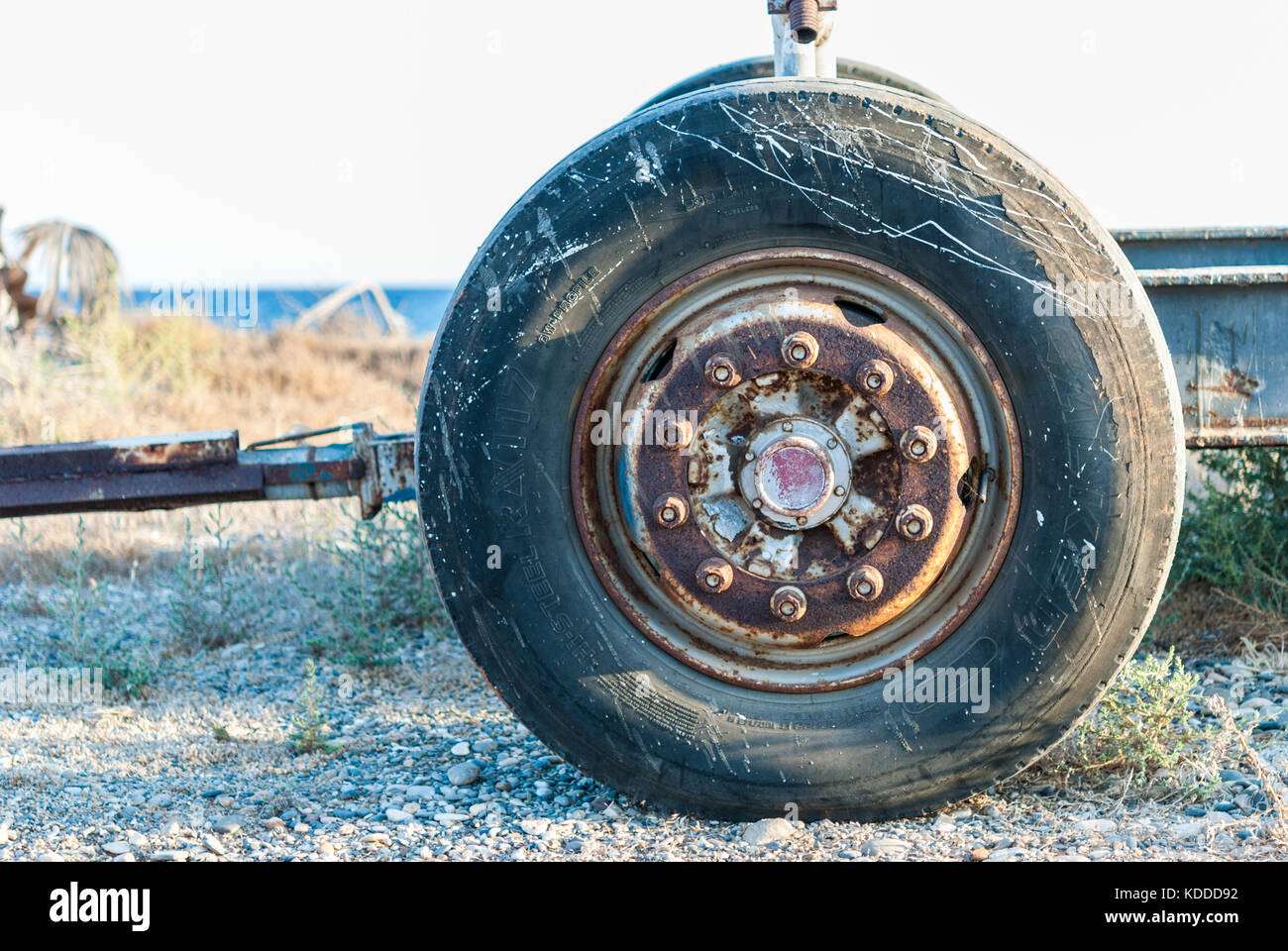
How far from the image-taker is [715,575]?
2447 millimetres

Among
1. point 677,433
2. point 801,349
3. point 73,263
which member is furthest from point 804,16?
point 73,263

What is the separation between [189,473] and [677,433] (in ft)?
5.10

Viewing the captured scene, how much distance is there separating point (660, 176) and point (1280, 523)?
3.15 meters

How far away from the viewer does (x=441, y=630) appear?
175 inches

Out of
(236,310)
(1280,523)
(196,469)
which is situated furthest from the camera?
(236,310)

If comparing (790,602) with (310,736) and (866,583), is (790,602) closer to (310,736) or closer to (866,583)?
(866,583)

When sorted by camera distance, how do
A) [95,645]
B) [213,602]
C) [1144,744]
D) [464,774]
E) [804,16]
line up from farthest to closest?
[213,602] < [95,645] < [804,16] < [464,774] < [1144,744]

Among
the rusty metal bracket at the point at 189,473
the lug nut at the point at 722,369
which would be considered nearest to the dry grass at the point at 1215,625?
the lug nut at the point at 722,369

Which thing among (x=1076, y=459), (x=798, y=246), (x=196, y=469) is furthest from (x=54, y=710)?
(x=1076, y=459)

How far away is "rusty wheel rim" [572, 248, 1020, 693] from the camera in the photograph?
241cm

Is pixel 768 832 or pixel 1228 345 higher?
pixel 1228 345

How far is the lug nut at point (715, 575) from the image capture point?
8.03 ft

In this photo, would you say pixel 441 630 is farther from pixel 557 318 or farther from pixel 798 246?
pixel 798 246

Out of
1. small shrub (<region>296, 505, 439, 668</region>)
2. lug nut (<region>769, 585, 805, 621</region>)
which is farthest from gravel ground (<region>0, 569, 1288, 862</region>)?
lug nut (<region>769, 585, 805, 621</region>)
